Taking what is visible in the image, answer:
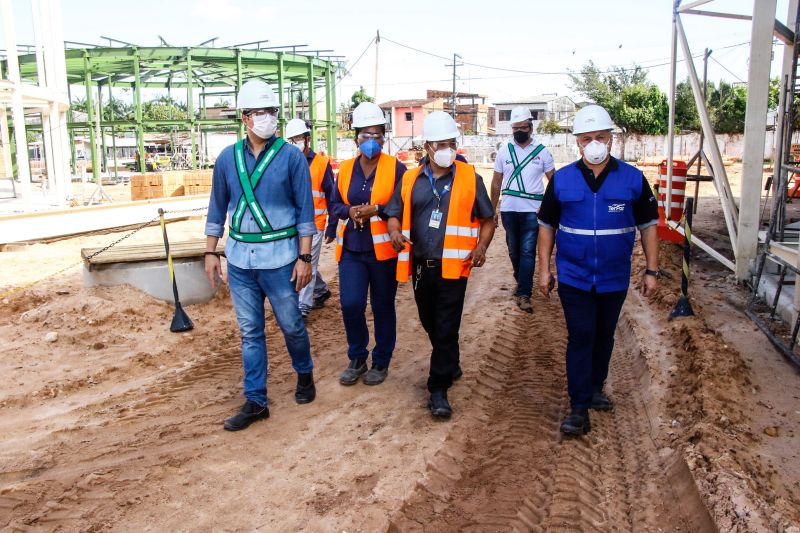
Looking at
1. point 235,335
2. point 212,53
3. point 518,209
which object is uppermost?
point 212,53

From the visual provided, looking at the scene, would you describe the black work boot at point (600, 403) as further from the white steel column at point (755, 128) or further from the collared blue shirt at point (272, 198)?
the white steel column at point (755, 128)

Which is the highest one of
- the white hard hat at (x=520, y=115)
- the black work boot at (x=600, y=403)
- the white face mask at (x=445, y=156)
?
the white hard hat at (x=520, y=115)

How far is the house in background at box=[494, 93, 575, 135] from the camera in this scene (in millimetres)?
61188

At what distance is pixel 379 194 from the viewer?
17.6 ft

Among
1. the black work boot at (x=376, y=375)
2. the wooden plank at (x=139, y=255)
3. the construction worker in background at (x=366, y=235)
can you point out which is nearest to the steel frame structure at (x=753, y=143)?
the construction worker in background at (x=366, y=235)

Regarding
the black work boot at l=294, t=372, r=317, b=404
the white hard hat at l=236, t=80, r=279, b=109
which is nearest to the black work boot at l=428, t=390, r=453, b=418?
the black work boot at l=294, t=372, r=317, b=404

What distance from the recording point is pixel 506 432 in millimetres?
4766

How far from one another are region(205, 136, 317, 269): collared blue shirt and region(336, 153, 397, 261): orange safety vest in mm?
601

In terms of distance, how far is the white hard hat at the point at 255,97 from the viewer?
4.64m

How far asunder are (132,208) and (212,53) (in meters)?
12.8

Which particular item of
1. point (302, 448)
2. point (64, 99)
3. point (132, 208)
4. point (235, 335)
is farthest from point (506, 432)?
point (64, 99)

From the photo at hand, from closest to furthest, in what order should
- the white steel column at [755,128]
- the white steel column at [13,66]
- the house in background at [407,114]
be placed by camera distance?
the white steel column at [755,128] < the white steel column at [13,66] < the house in background at [407,114]

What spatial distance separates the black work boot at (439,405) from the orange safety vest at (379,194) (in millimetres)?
1077

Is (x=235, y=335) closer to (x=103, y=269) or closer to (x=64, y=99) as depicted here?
(x=103, y=269)
